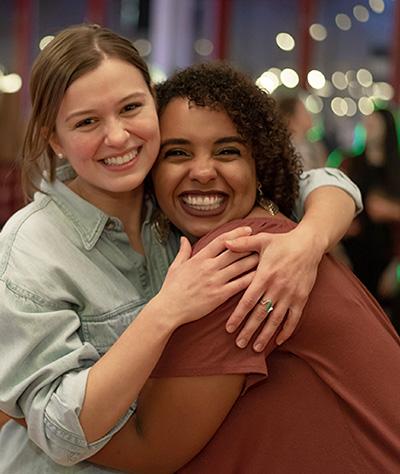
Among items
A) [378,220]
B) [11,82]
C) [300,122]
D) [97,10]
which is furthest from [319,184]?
[11,82]

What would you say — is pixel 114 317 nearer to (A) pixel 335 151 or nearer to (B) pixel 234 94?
(B) pixel 234 94

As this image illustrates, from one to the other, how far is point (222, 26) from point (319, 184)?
21.1 ft

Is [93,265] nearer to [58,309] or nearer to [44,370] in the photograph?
[58,309]

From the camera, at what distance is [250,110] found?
69.0 inches

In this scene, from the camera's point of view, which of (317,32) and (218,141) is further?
(317,32)

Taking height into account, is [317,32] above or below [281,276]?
below

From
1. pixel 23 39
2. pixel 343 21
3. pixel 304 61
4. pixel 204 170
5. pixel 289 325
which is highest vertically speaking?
pixel 204 170

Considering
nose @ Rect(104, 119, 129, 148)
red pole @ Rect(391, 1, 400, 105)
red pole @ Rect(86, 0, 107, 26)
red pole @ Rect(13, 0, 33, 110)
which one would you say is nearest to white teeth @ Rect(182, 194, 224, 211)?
nose @ Rect(104, 119, 129, 148)

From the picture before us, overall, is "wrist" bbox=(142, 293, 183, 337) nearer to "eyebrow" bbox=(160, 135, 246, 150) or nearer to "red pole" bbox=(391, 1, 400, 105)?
"eyebrow" bbox=(160, 135, 246, 150)

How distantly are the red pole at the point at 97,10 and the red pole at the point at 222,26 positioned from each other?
1.39 meters

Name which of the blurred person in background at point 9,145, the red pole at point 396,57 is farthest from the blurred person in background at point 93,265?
the red pole at point 396,57

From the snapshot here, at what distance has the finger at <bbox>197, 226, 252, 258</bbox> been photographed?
4.83 feet

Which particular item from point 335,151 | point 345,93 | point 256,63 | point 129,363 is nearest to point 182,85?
point 129,363

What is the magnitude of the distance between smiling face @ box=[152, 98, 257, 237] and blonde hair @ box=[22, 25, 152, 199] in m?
0.13
